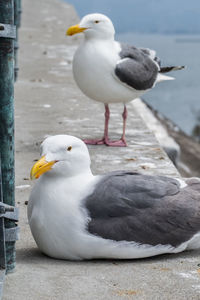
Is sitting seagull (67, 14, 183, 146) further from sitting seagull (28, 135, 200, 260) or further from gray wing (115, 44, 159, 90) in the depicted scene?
sitting seagull (28, 135, 200, 260)

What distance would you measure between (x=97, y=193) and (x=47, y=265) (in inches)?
17.0

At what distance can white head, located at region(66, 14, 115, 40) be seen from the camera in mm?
5852

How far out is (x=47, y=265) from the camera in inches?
136

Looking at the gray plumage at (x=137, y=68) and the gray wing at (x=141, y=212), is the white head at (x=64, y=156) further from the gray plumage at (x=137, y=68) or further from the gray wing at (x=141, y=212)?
the gray plumage at (x=137, y=68)

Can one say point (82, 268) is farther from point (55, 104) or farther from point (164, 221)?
point (55, 104)

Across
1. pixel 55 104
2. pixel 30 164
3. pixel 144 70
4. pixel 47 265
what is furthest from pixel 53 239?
pixel 55 104

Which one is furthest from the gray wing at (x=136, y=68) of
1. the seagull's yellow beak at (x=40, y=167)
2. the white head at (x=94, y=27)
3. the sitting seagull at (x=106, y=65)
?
the seagull's yellow beak at (x=40, y=167)

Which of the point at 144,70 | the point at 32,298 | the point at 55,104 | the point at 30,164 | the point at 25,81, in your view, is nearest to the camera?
the point at 32,298

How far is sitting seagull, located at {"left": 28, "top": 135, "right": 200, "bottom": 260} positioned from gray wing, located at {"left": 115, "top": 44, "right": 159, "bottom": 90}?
229cm

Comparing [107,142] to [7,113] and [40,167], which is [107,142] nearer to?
[40,167]

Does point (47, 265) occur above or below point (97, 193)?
below

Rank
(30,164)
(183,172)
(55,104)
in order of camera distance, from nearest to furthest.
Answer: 1. (30,164)
2. (55,104)
3. (183,172)

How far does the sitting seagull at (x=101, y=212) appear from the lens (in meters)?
3.44

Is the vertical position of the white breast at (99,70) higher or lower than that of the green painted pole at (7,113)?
lower
